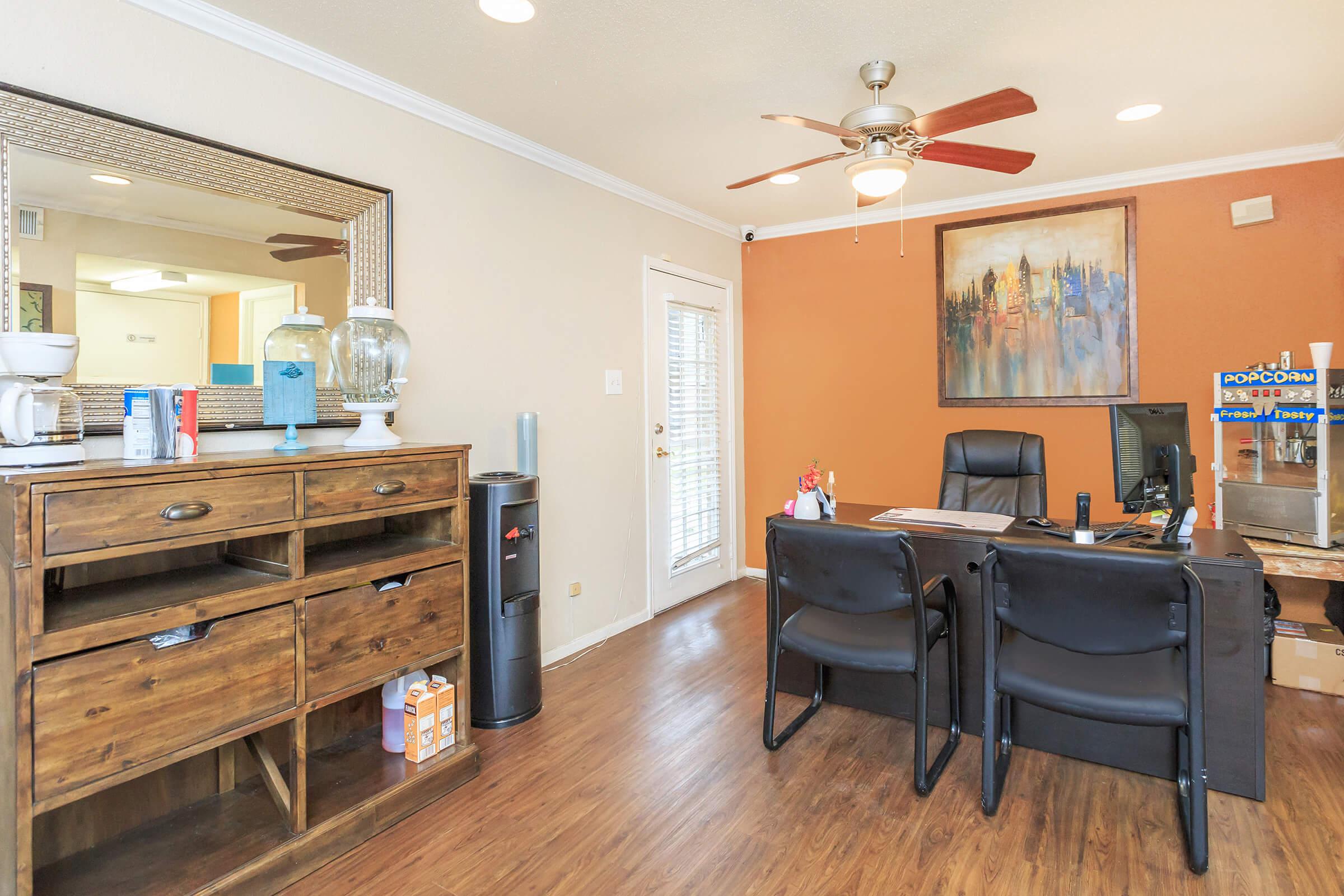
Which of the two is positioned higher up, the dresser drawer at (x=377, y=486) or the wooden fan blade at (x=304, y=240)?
the wooden fan blade at (x=304, y=240)

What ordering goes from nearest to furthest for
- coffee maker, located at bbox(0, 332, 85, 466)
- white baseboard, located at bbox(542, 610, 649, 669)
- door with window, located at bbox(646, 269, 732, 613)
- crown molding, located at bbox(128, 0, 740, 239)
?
coffee maker, located at bbox(0, 332, 85, 466) → crown molding, located at bbox(128, 0, 740, 239) → white baseboard, located at bbox(542, 610, 649, 669) → door with window, located at bbox(646, 269, 732, 613)

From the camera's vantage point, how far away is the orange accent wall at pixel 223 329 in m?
2.25

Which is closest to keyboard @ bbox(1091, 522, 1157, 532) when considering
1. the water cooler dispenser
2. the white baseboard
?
the water cooler dispenser

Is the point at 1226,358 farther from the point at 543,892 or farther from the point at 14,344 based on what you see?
the point at 14,344

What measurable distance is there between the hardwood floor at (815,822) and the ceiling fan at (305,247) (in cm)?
193

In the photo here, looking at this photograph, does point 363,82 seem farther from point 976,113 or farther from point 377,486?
point 976,113

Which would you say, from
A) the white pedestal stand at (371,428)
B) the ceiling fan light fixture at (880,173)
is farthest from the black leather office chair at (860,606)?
the white pedestal stand at (371,428)

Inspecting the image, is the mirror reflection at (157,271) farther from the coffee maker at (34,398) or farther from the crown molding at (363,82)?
the crown molding at (363,82)

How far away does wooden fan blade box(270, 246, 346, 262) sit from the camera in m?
2.44

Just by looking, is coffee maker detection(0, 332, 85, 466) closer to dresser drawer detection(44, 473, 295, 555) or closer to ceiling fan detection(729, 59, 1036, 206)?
dresser drawer detection(44, 473, 295, 555)

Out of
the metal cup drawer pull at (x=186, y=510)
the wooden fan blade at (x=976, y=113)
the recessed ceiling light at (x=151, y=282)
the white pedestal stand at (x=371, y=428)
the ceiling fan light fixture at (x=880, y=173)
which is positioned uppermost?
the wooden fan blade at (x=976, y=113)

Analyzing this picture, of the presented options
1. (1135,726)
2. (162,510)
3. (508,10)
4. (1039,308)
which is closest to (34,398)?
(162,510)

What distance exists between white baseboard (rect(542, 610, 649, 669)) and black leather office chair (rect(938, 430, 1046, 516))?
6.02 feet

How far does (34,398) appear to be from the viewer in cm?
170
